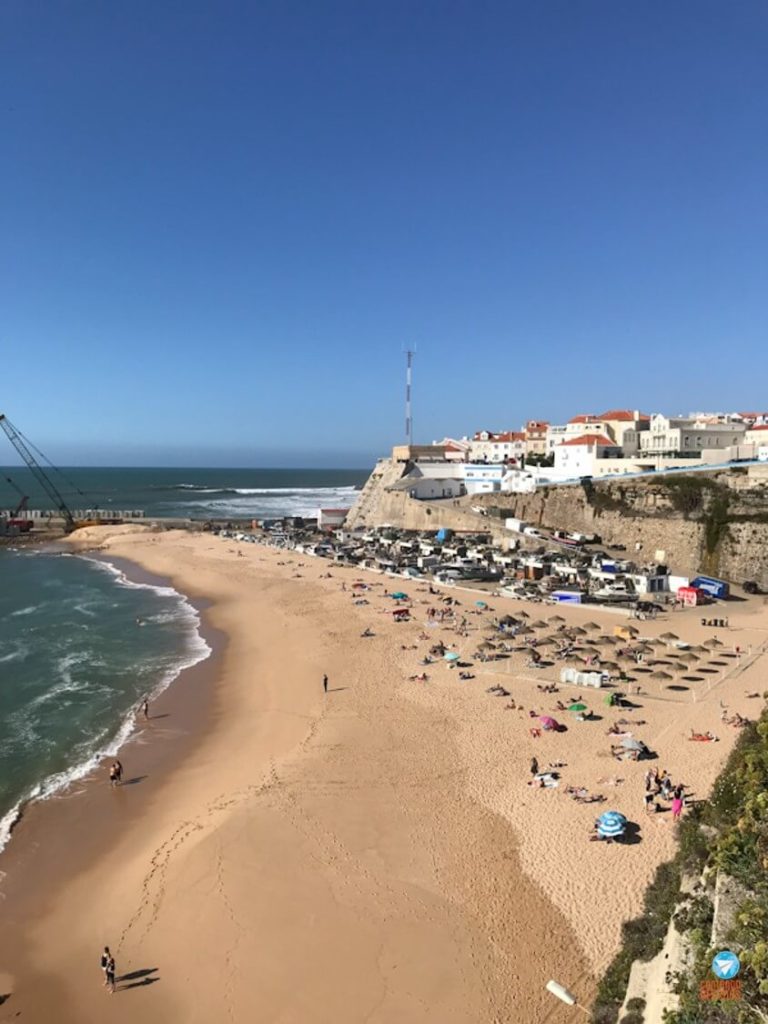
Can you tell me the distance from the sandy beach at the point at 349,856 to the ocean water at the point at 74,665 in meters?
1.23

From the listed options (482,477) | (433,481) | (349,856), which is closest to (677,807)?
(349,856)

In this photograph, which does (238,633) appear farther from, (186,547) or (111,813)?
(186,547)

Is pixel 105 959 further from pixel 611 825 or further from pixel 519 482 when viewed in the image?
pixel 519 482

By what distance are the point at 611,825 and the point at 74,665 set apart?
20807 mm

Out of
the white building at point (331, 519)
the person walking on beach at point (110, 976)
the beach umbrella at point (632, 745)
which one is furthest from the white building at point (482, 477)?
the person walking on beach at point (110, 976)

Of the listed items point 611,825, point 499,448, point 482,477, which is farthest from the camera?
point 499,448

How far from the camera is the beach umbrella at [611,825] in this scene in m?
13.7

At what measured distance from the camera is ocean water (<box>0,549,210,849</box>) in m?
18.4

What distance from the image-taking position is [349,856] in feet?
45.3

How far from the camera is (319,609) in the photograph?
34875 mm

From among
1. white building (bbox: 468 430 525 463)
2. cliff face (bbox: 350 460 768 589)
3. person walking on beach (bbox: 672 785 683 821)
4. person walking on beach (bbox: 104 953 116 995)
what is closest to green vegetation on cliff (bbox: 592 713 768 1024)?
person walking on beach (bbox: 672 785 683 821)

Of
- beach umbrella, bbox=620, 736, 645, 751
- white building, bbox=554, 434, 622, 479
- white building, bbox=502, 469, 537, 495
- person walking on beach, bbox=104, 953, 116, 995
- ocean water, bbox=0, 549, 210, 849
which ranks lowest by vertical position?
person walking on beach, bbox=104, 953, 116, 995

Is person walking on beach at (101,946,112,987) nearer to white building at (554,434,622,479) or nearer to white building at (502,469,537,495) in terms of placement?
white building at (502,469,537,495)

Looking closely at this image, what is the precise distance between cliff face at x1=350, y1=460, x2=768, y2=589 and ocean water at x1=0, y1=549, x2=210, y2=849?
25701 millimetres
